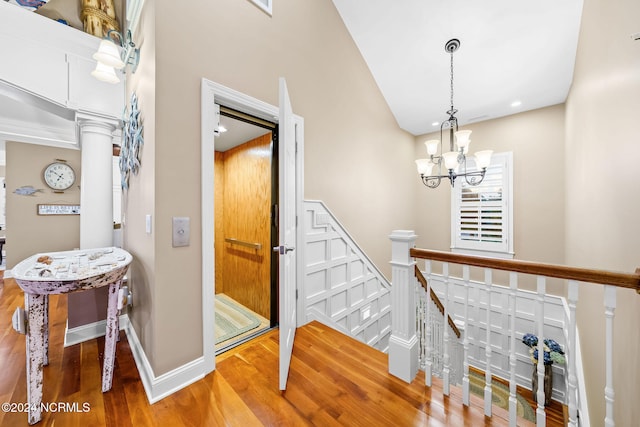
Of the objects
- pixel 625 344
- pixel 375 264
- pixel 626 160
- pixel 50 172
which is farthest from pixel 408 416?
pixel 50 172

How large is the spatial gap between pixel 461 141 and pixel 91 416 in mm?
3335

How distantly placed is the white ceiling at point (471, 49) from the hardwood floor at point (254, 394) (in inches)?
135

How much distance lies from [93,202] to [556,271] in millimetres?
3275

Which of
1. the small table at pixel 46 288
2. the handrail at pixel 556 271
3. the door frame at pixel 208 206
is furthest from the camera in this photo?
the door frame at pixel 208 206

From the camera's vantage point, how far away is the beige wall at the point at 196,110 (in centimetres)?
156

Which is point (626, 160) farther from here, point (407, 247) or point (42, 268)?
point (42, 268)

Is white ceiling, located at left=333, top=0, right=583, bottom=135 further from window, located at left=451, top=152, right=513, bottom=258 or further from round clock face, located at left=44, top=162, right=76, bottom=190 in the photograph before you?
round clock face, located at left=44, top=162, right=76, bottom=190

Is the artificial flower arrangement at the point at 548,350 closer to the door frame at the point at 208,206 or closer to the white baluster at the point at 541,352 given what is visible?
the white baluster at the point at 541,352

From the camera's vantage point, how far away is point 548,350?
3131 mm

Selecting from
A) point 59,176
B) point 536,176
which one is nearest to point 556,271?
point 536,176

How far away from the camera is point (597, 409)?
1.47 m

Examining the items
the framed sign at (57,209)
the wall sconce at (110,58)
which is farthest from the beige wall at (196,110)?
the framed sign at (57,209)

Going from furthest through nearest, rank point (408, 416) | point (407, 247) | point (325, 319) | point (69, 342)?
point (325, 319), point (69, 342), point (407, 247), point (408, 416)

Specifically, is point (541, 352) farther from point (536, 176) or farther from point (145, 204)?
point (536, 176)
